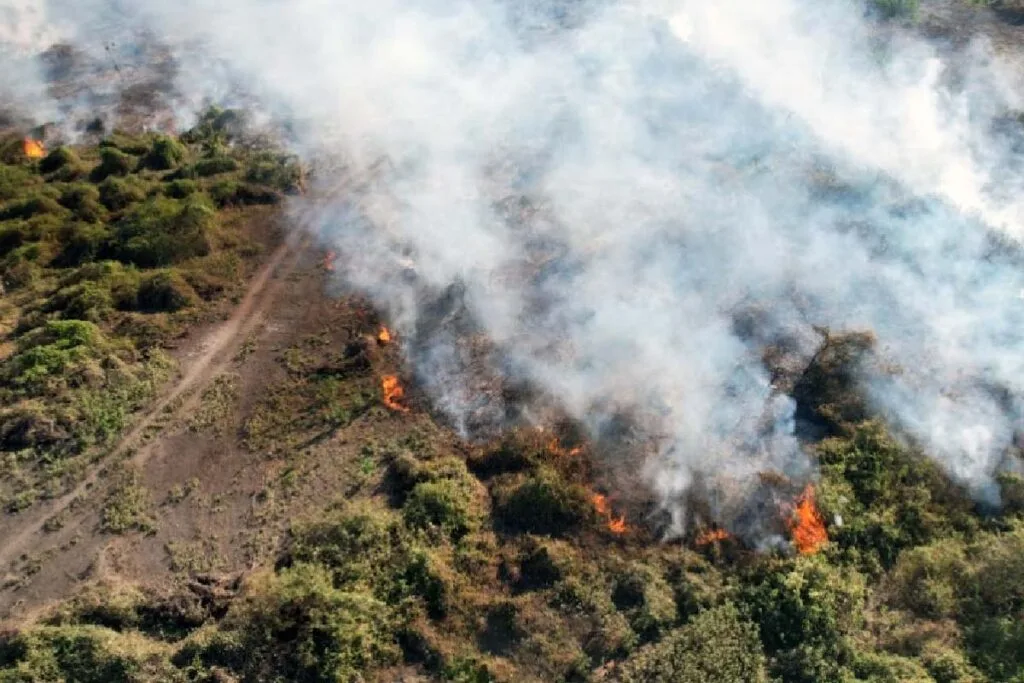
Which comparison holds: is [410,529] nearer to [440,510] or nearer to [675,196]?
[440,510]

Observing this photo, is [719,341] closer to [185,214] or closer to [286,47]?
[185,214]

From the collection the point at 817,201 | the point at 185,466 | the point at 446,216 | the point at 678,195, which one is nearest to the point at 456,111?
the point at 446,216

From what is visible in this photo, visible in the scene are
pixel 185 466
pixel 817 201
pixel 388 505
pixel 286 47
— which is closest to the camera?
pixel 388 505

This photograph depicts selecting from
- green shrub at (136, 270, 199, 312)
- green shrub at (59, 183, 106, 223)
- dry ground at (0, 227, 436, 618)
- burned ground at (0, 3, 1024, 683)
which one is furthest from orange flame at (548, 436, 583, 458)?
green shrub at (59, 183, 106, 223)

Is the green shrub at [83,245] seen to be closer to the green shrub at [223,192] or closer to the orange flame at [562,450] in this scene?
the green shrub at [223,192]

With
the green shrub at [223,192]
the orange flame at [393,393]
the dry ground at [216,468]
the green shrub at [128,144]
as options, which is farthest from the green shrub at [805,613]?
the green shrub at [128,144]

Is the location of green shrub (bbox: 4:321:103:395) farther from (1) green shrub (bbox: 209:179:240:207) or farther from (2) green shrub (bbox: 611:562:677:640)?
(2) green shrub (bbox: 611:562:677:640)

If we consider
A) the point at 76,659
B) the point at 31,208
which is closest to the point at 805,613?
the point at 76,659
